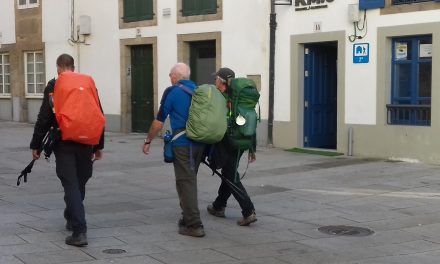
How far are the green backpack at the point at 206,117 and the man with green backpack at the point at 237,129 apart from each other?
1.37ft

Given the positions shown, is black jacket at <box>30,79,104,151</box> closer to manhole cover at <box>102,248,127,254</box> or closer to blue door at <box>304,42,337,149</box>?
manhole cover at <box>102,248,127,254</box>

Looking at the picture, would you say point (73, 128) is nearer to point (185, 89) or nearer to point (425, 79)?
point (185, 89)

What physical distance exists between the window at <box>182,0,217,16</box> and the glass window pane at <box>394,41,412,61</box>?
16.6 ft

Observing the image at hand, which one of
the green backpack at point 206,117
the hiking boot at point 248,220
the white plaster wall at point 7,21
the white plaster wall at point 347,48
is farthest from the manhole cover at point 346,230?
the white plaster wall at point 7,21

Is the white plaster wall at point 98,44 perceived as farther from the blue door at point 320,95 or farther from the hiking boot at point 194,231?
the hiking boot at point 194,231

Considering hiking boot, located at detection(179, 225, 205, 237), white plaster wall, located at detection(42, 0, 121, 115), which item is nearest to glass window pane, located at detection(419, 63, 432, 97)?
hiking boot, located at detection(179, 225, 205, 237)

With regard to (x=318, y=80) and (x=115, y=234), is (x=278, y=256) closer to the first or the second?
(x=115, y=234)

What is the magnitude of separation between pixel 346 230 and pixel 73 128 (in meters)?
3.28

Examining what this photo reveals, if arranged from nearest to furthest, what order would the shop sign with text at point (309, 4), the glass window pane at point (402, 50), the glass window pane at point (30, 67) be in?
the glass window pane at point (402, 50), the shop sign with text at point (309, 4), the glass window pane at point (30, 67)

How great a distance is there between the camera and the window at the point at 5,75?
78.7 feet

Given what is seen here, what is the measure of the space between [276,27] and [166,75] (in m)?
3.94

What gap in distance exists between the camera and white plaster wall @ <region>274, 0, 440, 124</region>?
45.5 feet

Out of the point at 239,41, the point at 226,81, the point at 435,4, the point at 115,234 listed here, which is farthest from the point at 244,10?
Result: the point at 115,234

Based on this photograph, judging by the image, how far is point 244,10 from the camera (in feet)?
53.9
